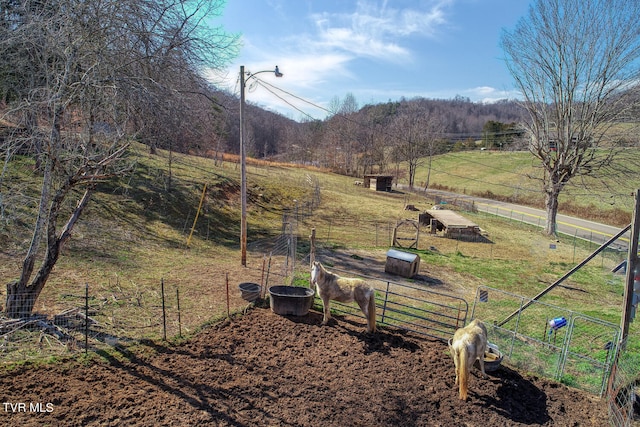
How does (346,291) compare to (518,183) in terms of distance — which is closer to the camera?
(346,291)

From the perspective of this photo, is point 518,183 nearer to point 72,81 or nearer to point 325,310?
point 325,310

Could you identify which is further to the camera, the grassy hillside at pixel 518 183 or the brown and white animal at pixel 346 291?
the grassy hillside at pixel 518 183

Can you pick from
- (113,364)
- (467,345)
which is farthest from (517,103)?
(113,364)

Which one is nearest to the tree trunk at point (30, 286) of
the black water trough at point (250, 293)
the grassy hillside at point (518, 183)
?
the black water trough at point (250, 293)

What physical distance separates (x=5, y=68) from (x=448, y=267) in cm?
1536

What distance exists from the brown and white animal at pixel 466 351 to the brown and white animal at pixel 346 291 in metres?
2.02

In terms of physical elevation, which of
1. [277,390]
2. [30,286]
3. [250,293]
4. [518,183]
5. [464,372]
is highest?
[518,183]

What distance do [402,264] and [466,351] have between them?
7.46 m

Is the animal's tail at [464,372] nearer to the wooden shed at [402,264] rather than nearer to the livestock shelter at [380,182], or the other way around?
the wooden shed at [402,264]

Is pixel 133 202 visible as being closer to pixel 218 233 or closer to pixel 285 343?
pixel 218 233

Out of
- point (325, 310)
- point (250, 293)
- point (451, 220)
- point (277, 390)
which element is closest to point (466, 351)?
point (277, 390)

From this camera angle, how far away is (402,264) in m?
Result: 13.7

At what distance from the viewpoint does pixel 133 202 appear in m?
18.1

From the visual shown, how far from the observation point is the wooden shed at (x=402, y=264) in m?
13.6
